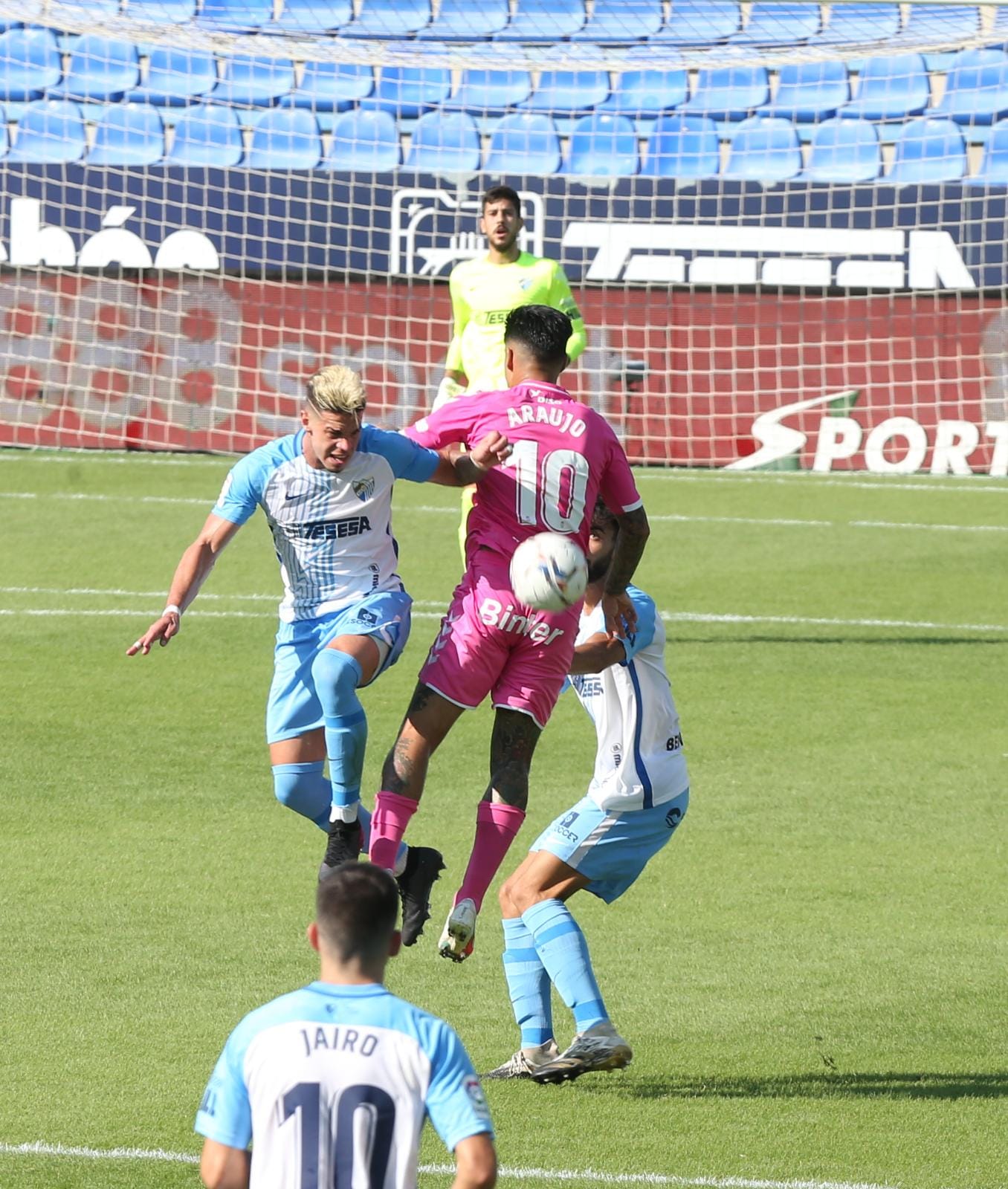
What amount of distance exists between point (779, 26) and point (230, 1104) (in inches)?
820

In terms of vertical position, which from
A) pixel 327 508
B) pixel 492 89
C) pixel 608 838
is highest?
pixel 492 89

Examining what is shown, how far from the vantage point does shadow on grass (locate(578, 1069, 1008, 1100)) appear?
5871 mm

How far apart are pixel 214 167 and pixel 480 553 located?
1410cm

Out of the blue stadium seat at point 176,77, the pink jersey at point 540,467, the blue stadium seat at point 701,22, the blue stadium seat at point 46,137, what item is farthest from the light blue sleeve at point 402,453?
the blue stadium seat at point 176,77

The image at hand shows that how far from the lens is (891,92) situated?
23984mm

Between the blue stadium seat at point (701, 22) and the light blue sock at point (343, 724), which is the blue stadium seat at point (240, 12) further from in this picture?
the light blue sock at point (343, 724)

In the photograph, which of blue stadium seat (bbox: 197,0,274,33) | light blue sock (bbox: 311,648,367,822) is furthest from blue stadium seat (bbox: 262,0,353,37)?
light blue sock (bbox: 311,648,367,822)

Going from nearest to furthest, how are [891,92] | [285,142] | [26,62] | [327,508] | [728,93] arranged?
[327,508]
[26,62]
[285,142]
[891,92]
[728,93]

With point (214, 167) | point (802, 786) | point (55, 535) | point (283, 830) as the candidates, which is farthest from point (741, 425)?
point (283, 830)

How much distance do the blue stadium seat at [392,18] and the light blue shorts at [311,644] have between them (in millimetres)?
15084

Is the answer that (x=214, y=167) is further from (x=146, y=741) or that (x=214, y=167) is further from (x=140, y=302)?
(x=146, y=741)

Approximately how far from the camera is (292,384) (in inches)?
782

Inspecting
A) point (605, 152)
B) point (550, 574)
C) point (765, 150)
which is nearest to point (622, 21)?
point (605, 152)

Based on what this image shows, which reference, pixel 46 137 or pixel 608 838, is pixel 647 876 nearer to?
pixel 608 838
